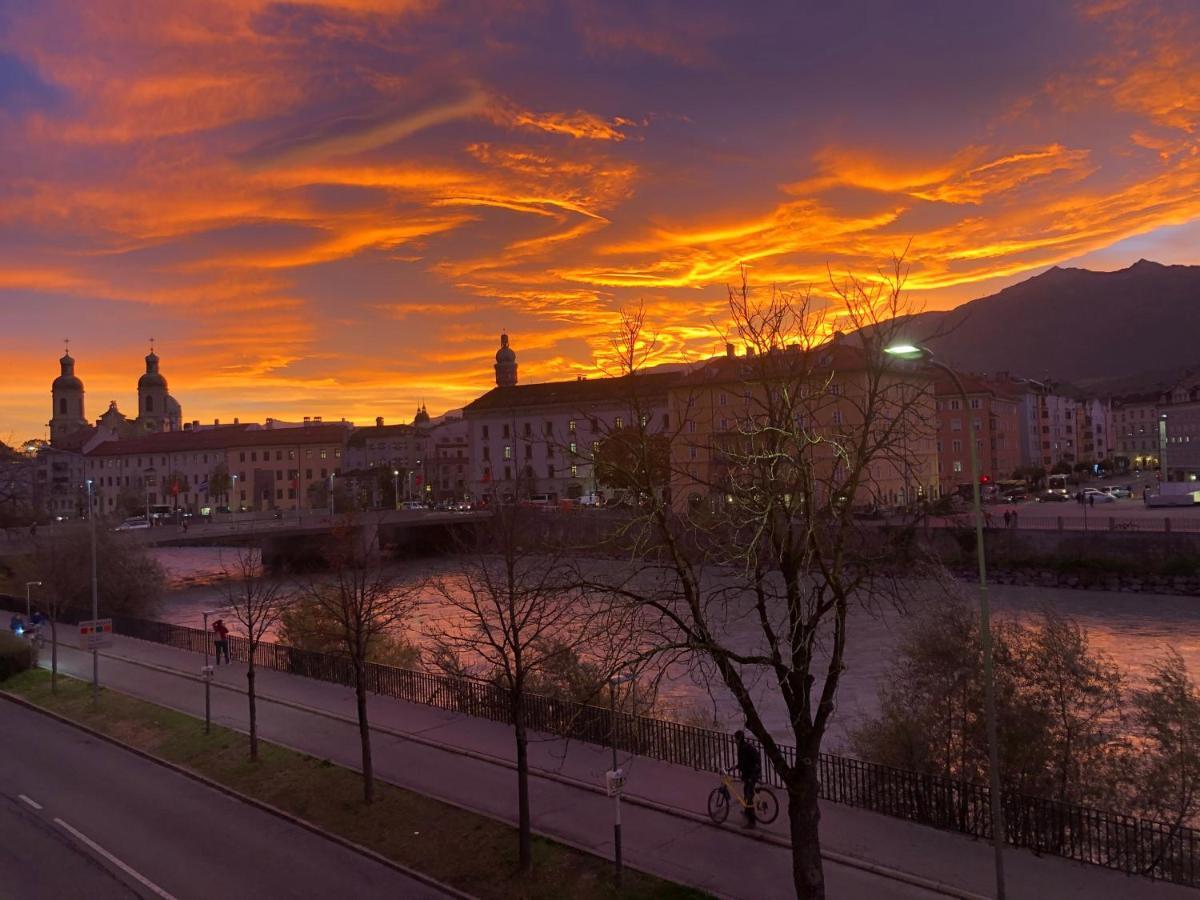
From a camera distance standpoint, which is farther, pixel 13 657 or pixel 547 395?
pixel 547 395

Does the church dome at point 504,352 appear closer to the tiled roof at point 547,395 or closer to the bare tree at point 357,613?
the tiled roof at point 547,395

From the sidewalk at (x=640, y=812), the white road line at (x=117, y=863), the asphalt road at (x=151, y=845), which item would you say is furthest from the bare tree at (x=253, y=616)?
the white road line at (x=117, y=863)

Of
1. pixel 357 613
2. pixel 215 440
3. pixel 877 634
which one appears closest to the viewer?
pixel 357 613

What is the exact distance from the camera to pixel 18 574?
173ft

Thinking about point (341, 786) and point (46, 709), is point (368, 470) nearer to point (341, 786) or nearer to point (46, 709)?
point (46, 709)

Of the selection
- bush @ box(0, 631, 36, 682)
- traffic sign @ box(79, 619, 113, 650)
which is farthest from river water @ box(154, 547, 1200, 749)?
bush @ box(0, 631, 36, 682)

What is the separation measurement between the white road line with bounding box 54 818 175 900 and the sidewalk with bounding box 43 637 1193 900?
468 cm

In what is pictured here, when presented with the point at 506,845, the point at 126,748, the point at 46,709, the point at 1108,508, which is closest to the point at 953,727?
the point at 506,845

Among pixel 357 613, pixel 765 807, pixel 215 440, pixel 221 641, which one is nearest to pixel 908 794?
pixel 765 807

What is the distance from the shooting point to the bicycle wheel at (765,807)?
48.3 ft

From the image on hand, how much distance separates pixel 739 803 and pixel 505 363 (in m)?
147

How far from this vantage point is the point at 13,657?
30.6 meters

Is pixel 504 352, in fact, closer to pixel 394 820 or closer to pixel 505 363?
pixel 505 363

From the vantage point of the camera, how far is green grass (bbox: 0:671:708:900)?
1305 cm
